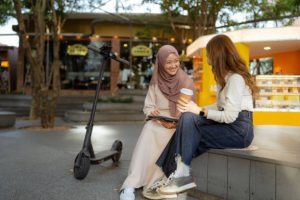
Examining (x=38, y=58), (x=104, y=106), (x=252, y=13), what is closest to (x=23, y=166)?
(x=38, y=58)

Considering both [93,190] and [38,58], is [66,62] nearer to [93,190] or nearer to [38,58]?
[38,58]

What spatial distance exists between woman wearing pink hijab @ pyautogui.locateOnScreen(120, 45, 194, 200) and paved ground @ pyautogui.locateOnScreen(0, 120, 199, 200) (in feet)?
0.62

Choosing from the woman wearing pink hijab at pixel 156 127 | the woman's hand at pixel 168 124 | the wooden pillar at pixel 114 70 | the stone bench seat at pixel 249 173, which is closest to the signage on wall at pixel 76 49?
the wooden pillar at pixel 114 70

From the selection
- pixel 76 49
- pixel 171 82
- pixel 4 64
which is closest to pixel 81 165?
pixel 171 82

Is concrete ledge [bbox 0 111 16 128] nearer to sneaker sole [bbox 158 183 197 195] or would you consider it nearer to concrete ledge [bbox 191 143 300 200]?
concrete ledge [bbox 191 143 300 200]

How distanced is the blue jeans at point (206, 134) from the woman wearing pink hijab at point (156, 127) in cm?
26

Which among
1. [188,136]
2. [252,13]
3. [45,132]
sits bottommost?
[45,132]

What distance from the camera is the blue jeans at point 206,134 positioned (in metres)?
3.56

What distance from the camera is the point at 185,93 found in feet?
11.7

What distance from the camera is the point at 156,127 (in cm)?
396

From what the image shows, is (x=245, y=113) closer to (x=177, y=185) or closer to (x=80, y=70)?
(x=177, y=185)

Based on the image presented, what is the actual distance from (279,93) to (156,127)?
755 centimetres

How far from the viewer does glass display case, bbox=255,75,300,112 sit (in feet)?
34.9

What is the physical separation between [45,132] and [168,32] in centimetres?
1506
